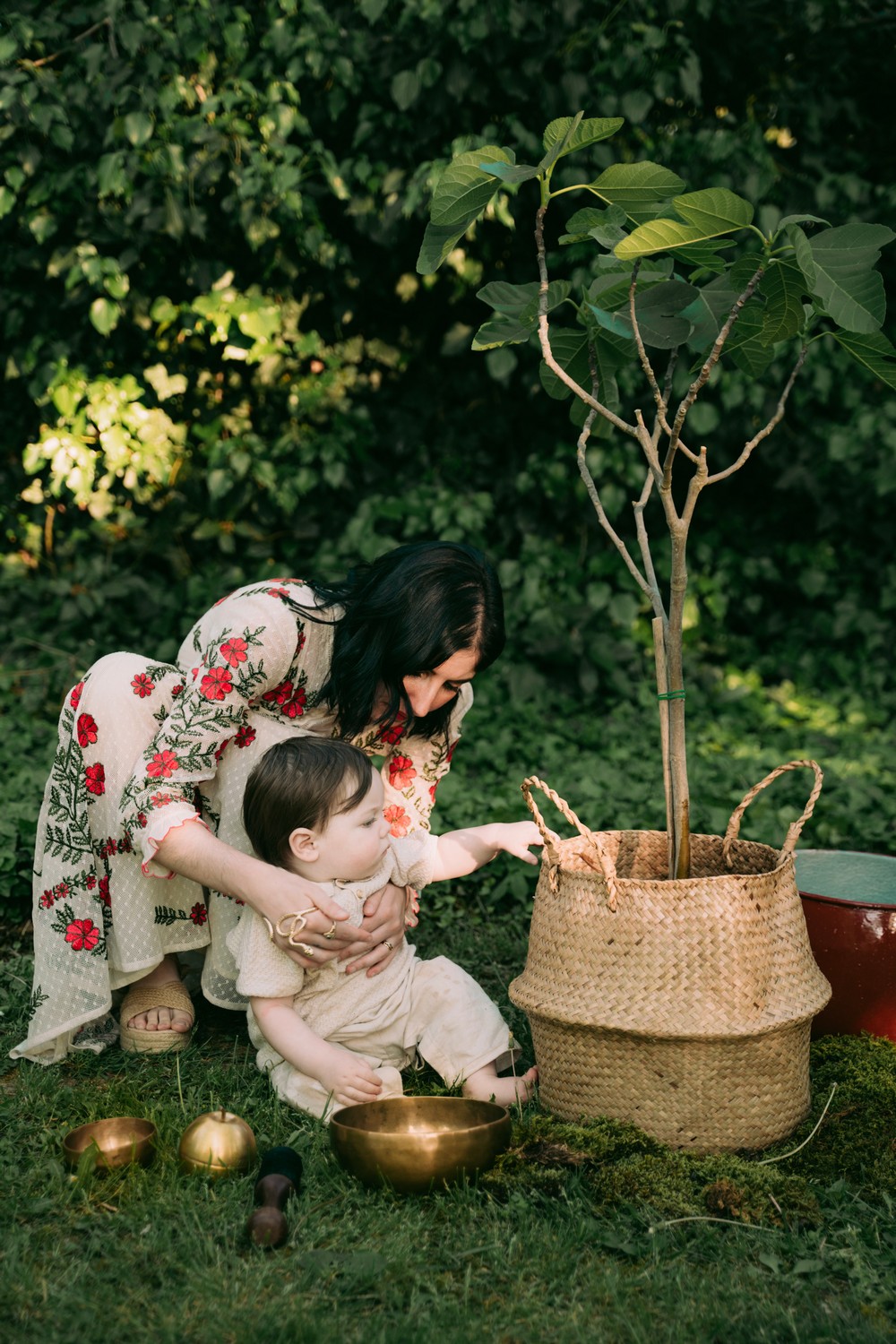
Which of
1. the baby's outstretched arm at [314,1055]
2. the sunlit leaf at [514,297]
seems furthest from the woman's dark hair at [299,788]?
the sunlit leaf at [514,297]

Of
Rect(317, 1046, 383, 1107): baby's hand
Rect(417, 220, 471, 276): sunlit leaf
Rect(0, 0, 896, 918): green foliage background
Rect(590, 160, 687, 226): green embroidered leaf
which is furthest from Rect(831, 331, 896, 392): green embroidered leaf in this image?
Rect(0, 0, 896, 918): green foliage background

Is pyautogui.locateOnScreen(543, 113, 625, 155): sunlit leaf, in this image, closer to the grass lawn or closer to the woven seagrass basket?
the woven seagrass basket

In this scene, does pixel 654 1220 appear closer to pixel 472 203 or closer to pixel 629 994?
pixel 629 994

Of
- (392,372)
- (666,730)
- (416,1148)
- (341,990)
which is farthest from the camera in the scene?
(392,372)

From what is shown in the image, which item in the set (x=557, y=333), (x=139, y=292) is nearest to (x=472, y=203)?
(x=557, y=333)

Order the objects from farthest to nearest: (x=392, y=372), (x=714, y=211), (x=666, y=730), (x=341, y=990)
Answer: (x=392, y=372)
(x=341, y=990)
(x=666, y=730)
(x=714, y=211)

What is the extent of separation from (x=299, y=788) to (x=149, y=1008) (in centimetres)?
61

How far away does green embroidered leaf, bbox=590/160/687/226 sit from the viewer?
1.69m

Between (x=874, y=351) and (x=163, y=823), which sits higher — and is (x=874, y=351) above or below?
above

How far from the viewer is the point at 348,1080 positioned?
6.35ft

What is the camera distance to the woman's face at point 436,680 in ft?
6.87

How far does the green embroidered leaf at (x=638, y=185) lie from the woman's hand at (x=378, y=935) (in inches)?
47.1

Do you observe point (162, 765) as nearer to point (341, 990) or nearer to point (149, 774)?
point (149, 774)

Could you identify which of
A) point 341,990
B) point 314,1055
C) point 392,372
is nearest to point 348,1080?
point 314,1055
